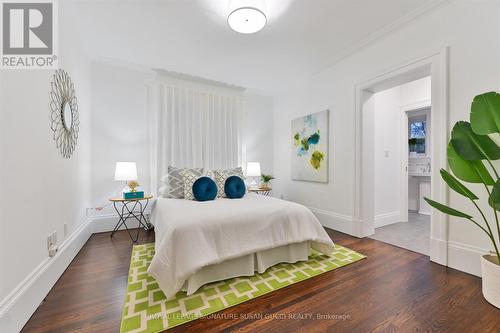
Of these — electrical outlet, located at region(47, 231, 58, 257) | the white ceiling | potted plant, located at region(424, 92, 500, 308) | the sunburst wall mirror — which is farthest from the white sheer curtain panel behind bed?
potted plant, located at region(424, 92, 500, 308)

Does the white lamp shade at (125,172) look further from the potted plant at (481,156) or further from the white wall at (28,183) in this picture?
the potted plant at (481,156)

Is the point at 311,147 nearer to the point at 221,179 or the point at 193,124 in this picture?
the point at 221,179

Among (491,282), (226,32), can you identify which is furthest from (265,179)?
(491,282)

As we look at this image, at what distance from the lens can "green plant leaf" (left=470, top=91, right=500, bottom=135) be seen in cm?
139

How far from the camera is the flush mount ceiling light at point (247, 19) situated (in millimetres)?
1979

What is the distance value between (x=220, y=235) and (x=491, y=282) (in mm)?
2078

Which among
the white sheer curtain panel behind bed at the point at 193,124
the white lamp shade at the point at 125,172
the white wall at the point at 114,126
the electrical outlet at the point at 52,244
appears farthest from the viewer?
the white sheer curtain panel behind bed at the point at 193,124

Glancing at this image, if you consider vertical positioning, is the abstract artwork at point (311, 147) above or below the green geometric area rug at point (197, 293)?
above

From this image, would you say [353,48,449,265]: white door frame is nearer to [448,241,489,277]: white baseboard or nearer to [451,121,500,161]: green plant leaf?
[448,241,489,277]: white baseboard

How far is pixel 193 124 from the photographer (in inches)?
156

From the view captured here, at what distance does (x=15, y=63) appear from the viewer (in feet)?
4.61

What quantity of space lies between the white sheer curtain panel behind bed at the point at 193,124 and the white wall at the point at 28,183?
1.46 meters

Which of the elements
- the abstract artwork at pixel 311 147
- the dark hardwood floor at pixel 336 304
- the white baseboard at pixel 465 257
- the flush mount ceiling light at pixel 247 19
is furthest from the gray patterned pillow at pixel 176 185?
the white baseboard at pixel 465 257

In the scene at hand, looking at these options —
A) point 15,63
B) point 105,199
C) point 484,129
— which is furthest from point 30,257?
point 484,129
